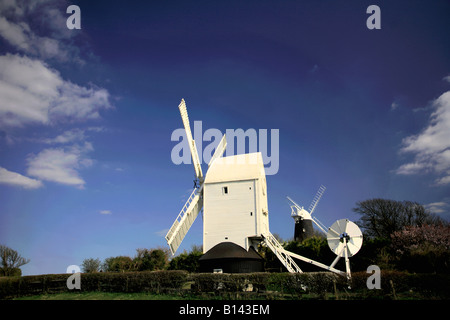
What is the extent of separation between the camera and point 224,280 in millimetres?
15578

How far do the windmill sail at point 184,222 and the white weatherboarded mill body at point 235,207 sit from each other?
129 centimetres

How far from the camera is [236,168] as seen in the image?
2452 cm

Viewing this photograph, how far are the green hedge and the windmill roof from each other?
29.0 feet

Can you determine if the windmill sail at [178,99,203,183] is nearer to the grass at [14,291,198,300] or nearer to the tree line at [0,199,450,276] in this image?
the tree line at [0,199,450,276]

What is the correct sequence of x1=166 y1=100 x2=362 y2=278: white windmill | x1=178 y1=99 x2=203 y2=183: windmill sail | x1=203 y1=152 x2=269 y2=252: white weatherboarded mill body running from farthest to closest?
x1=178 y1=99 x2=203 y2=183: windmill sail → x1=203 y1=152 x2=269 y2=252: white weatherboarded mill body → x1=166 y1=100 x2=362 y2=278: white windmill

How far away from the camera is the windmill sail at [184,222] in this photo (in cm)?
2311

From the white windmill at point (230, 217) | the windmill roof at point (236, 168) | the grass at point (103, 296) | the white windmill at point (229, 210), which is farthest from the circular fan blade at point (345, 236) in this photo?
the grass at point (103, 296)

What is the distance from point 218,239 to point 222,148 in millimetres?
9171

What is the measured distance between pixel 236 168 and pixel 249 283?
10730 mm

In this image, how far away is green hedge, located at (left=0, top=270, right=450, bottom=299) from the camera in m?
13.6

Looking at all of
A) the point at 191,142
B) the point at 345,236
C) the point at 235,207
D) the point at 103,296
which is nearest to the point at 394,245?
the point at 345,236

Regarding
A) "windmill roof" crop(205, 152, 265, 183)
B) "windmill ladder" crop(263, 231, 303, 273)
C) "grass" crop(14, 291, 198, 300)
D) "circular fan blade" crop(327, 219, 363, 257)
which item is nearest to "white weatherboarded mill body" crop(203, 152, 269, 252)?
"windmill roof" crop(205, 152, 265, 183)
